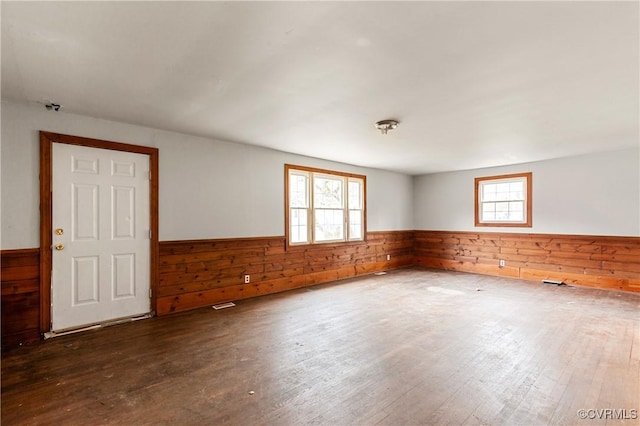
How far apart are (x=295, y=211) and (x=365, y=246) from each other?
2.09m

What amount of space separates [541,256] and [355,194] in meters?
3.89

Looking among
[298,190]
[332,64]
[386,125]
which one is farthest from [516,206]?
[332,64]

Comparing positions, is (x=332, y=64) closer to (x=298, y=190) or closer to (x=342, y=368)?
(x=342, y=368)

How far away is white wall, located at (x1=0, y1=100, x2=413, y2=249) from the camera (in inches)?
124

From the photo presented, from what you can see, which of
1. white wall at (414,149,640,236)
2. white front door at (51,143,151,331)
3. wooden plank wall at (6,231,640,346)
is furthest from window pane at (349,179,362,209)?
white front door at (51,143,151,331)

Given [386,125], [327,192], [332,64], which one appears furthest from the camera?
[327,192]

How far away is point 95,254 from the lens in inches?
141

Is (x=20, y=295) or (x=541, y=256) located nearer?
(x=20, y=295)

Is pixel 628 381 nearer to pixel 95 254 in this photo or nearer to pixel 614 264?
pixel 614 264

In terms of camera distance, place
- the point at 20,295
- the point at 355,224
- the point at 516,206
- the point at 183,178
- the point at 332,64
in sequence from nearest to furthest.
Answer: the point at 332,64, the point at 20,295, the point at 183,178, the point at 516,206, the point at 355,224

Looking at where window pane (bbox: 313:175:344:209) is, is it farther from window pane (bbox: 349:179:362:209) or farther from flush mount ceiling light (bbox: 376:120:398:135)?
flush mount ceiling light (bbox: 376:120:398:135)

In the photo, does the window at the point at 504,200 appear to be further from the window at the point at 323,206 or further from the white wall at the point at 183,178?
the white wall at the point at 183,178

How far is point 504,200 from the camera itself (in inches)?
265

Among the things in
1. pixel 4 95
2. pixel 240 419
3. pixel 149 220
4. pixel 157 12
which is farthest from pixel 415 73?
pixel 4 95
